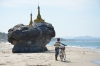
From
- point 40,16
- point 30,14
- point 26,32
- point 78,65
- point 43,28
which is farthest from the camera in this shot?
point 30,14

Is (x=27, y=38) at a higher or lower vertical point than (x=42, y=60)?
higher

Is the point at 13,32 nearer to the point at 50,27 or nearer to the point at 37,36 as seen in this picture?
the point at 37,36

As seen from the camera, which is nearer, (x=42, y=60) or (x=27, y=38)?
(x=42, y=60)

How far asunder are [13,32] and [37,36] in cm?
412

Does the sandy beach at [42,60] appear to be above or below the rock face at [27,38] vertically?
below

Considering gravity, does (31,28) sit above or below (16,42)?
above

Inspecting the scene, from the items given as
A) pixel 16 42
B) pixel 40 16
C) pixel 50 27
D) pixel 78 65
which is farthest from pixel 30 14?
pixel 78 65

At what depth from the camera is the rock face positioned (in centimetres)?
3284

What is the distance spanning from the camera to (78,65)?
16.5 metres

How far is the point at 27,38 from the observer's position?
3334cm

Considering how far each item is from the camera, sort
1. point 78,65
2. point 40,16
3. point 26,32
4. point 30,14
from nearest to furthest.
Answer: point 78,65
point 26,32
point 40,16
point 30,14

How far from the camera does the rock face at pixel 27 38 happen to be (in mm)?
32844

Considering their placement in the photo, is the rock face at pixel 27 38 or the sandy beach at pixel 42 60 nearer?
the sandy beach at pixel 42 60

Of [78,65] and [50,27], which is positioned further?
[50,27]
